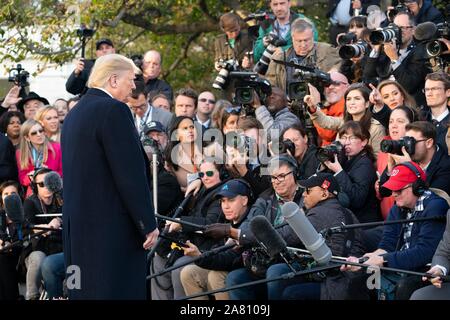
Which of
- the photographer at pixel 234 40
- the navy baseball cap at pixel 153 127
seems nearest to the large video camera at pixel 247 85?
the navy baseball cap at pixel 153 127

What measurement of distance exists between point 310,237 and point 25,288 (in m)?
5.70

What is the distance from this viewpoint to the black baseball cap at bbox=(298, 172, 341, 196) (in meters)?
9.80

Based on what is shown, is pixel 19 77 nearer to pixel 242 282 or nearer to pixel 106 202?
pixel 242 282

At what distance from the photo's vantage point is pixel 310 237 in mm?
7691

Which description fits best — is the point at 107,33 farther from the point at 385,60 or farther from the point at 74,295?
the point at 74,295

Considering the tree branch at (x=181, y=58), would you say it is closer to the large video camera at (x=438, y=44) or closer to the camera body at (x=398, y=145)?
the large video camera at (x=438, y=44)

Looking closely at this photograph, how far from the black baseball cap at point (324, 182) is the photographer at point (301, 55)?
8.27 ft

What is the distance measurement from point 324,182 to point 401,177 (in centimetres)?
74

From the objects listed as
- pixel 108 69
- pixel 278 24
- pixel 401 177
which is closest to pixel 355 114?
pixel 401 177

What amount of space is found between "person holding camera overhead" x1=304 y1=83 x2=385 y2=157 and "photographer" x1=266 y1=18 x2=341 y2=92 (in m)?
0.81

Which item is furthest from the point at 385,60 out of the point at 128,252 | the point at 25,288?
the point at 128,252

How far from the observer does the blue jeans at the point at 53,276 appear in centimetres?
1164

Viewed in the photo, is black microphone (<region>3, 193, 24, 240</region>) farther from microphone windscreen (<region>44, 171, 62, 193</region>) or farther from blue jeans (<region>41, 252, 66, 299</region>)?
blue jeans (<region>41, 252, 66, 299</region>)

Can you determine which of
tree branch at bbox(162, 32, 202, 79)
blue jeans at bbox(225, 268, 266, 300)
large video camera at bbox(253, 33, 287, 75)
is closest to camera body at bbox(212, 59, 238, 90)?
large video camera at bbox(253, 33, 287, 75)
